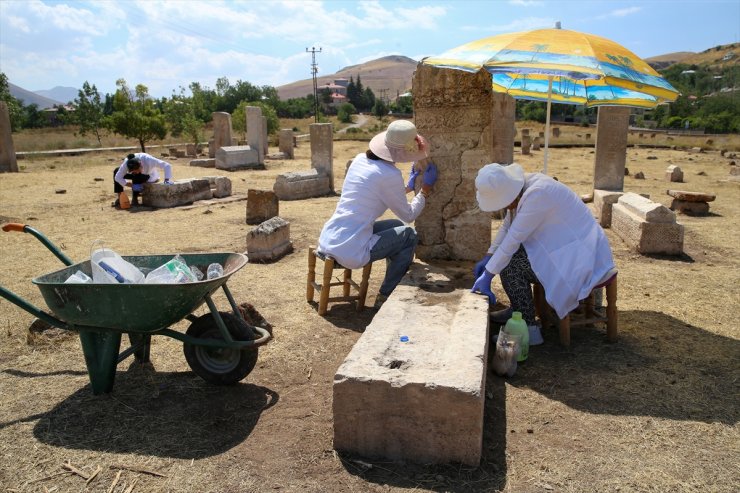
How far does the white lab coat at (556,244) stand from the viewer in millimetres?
3775

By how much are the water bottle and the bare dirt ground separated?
70 centimetres

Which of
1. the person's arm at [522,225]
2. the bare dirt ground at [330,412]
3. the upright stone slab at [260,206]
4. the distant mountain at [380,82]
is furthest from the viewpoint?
the distant mountain at [380,82]

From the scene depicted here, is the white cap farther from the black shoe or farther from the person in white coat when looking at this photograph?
the black shoe

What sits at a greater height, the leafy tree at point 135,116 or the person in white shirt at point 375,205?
the leafy tree at point 135,116

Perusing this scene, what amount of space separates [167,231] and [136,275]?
5.05 meters

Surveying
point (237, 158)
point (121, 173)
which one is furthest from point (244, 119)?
point (121, 173)

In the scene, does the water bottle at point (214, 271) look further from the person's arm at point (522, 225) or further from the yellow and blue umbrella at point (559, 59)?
the yellow and blue umbrella at point (559, 59)

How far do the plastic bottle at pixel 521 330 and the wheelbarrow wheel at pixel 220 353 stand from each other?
173 centimetres

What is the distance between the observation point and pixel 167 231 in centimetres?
832

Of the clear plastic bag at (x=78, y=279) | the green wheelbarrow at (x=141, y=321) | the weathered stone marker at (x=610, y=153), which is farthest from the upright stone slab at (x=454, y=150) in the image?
the weathered stone marker at (x=610, y=153)

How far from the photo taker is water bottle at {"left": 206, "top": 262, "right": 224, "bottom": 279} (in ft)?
12.0

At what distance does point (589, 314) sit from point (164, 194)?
8.23 meters

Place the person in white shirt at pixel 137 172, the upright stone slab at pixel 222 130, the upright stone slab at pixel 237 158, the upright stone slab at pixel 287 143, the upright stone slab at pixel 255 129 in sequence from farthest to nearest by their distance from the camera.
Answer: the upright stone slab at pixel 287 143, the upright stone slab at pixel 222 130, the upright stone slab at pixel 255 129, the upright stone slab at pixel 237 158, the person in white shirt at pixel 137 172

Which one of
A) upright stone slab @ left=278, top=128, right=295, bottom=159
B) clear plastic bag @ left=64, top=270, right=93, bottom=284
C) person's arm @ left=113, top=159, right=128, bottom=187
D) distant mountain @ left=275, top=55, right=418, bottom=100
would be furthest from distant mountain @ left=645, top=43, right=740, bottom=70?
clear plastic bag @ left=64, top=270, right=93, bottom=284
